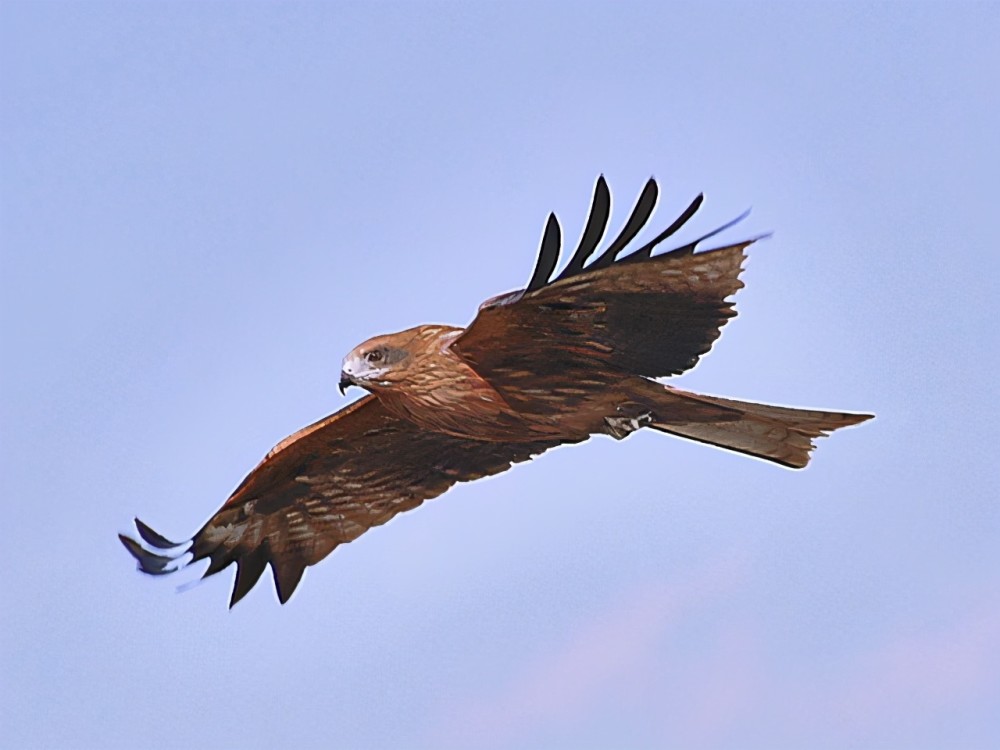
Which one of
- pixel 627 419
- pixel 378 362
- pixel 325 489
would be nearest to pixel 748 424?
pixel 627 419

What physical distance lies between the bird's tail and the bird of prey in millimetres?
10

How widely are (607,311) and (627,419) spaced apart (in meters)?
1.21

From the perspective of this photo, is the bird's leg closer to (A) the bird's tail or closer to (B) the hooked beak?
(A) the bird's tail

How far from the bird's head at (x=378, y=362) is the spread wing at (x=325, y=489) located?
0.90 meters

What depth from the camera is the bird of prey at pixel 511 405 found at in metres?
11.7

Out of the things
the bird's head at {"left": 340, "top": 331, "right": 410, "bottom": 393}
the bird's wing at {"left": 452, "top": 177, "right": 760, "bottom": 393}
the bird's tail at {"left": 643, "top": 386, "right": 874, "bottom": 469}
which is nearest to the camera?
the bird's wing at {"left": 452, "top": 177, "right": 760, "bottom": 393}

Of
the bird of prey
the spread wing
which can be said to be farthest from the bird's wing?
the spread wing

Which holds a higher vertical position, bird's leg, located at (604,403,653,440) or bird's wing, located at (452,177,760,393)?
bird's wing, located at (452,177,760,393)

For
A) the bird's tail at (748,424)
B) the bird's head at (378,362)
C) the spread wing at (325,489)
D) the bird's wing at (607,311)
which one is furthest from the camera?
the spread wing at (325,489)

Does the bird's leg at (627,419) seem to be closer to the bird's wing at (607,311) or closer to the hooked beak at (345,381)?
the bird's wing at (607,311)

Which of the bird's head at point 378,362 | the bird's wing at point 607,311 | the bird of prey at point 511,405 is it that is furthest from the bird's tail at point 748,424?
the bird's head at point 378,362

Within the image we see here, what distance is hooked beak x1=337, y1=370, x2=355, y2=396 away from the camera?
12.5 m

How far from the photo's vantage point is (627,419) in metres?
12.8

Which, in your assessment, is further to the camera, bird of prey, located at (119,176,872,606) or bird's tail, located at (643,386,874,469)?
bird's tail, located at (643,386,874,469)
